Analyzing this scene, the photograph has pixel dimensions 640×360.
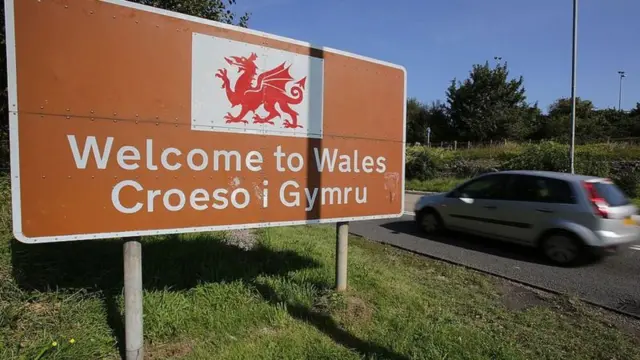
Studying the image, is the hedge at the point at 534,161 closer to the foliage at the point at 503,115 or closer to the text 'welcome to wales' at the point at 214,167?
the text 'welcome to wales' at the point at 214,167

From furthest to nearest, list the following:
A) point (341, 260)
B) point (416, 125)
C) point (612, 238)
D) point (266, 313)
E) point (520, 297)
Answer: point (416, 125) → point (612, 238) → point (520, 297) → point (341, 260) → point (266, 313)

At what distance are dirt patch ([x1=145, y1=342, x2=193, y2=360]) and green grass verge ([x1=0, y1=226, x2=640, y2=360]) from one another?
0.04 feet

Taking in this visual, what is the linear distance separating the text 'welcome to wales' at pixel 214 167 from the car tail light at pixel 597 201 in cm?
427

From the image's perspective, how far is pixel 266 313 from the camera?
3871mm

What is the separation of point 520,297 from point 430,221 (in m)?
4.50

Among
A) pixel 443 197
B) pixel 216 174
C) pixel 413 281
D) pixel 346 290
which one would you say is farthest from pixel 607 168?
pixel 216 174

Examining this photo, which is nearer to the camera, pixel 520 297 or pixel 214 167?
pixel 214 167

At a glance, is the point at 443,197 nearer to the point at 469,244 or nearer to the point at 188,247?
the point at 469,244

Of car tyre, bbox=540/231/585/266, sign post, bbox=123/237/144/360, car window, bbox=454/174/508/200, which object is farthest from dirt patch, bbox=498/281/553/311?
sign post, bbox=123/237/144/360

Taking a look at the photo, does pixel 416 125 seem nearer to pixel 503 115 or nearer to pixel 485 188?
pixel 503 115

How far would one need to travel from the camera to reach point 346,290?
4.56 m

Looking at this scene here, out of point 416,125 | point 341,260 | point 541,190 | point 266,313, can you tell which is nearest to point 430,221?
point 541,190

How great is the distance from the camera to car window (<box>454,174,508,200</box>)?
8141 millimetres

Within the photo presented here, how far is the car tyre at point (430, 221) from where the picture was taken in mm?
9242
